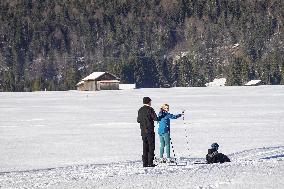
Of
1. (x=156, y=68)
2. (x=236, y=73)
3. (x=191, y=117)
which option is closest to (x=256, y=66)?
(x=236, y=73)

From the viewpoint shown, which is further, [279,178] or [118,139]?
[118,139]

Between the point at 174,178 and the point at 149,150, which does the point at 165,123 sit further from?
the point at 174,178

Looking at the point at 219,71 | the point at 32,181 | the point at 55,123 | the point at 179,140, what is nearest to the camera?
the point at 32,181

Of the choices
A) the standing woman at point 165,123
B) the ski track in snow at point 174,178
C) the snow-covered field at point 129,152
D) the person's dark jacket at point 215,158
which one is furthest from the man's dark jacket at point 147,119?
the person's dark jacket at point 215,158

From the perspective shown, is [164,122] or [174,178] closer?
[174,178]

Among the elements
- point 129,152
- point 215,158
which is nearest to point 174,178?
point 215,158

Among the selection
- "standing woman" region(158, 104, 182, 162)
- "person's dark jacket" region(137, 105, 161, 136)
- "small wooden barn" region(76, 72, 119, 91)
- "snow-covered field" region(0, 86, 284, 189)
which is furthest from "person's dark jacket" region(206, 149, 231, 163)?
"small wooden barn" region(76, 72, 119, 91)

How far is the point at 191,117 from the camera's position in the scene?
3089 cm

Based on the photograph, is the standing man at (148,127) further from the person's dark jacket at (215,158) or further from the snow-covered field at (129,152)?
the person's dark jacket at (215,158)

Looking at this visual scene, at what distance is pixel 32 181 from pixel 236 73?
137 meters

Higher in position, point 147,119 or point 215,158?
point 147,119

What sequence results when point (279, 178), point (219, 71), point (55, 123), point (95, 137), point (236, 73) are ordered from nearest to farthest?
point (279, 178) < point (95, 137) < point (55, 123) < point (236, 73) < point (219, 71)

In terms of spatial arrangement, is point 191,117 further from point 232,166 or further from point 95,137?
point 232,166

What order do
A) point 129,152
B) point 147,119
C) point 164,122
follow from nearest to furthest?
point 147,119
point 164,122
point 129,152
